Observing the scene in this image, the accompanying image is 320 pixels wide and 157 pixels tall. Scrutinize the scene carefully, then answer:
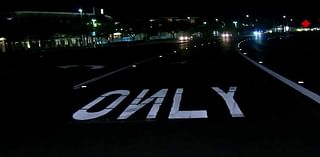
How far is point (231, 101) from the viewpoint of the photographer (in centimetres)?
1106

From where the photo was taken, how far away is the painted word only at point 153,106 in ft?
30.3

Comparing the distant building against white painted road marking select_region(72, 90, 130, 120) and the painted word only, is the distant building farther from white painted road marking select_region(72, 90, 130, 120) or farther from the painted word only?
white painted road marking select_region(72, 90, 130, 120)

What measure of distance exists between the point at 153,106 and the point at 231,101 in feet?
5.92

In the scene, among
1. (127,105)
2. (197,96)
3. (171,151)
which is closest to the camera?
(171,151)

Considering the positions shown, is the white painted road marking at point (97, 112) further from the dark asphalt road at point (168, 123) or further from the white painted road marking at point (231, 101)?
the white painted road marking at point (231, 101)

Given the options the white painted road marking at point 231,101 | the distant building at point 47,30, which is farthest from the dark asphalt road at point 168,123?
the distant building at point 47,30

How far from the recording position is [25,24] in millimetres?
82875

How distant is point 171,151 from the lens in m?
6.36

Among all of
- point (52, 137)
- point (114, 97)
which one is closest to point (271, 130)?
point (52, 137)

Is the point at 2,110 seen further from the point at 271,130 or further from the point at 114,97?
the point at 271,130

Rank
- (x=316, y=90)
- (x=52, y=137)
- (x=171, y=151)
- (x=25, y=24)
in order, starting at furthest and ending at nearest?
(x=25, y=24)
(x=316, y=90)
(x=52, y=137)
(x=171, y=151)

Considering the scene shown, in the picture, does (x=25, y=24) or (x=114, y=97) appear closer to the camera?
(x=114, y=97)

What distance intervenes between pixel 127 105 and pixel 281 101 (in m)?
3.34

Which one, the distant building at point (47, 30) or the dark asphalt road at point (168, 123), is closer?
the dark asphalt road at point (168, 123)
